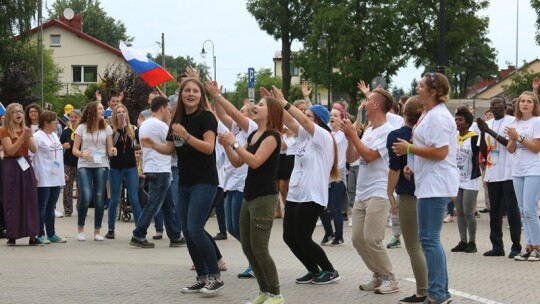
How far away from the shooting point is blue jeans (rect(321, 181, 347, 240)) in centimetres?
1444

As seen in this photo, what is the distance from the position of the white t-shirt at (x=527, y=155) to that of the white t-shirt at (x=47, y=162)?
20.5 ft

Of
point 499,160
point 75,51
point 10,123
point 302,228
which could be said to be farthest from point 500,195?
point 75,51

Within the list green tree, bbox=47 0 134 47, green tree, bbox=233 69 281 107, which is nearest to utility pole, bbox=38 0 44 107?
green tree, bbox=233 69 281 107

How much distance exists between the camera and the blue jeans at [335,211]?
14438mm

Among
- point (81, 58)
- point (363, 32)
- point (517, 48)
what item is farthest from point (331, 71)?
point (517, 48)

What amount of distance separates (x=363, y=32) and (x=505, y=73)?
81324mm

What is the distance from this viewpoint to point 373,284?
10.0 m

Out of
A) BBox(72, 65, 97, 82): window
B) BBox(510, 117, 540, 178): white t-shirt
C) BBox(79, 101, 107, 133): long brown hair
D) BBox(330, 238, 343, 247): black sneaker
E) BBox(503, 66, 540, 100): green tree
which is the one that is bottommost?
BBox(330, 238, 343, 247): black sneaker

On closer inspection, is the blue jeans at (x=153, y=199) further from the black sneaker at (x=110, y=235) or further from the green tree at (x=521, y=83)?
the green tree at (x=521, y=83)

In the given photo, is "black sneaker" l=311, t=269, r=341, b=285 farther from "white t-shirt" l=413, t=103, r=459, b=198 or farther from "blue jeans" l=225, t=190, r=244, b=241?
"white t-shirt" l=413, t=103, r=459, b=198

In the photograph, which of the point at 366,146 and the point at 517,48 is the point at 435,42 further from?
the point at 517,48

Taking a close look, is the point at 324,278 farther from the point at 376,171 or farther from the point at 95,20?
the point at 95,20

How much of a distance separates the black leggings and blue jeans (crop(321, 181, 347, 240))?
13.8 ft

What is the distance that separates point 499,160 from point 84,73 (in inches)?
3201
